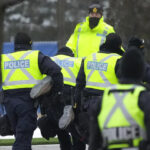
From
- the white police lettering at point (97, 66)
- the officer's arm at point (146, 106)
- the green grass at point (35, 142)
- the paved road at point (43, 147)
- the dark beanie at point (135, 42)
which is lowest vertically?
the green grass at point (35, 142)

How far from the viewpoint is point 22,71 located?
9828 millimetres

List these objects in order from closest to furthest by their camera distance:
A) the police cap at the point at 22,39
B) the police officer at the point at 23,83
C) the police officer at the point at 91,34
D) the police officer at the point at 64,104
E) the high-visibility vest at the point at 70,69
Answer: the police officer at the point at 23,83 → the police cap at the point at 22,39 → the police officer at the point at 64,104 → the high-visibility vest at the point at 70,69 → the police officer at the point at 91,34

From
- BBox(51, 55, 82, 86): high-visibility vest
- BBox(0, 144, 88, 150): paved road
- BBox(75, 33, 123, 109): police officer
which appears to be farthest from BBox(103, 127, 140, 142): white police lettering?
BBox(0, 144, 88, 150): paved road

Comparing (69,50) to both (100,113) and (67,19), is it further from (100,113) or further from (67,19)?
(67,19)

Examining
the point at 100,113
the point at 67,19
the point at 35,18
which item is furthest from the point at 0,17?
the point at 35,18

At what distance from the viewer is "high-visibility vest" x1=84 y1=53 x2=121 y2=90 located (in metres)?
9.40

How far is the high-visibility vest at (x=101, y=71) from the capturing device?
9.40 m

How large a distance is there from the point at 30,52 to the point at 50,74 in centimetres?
40

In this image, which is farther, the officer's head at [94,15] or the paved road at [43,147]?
the paved road at [43,147]

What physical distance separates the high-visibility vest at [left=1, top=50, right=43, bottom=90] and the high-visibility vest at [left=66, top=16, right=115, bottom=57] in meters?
1.80

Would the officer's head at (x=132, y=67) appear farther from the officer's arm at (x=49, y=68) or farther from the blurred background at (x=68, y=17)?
the blurred background at (x=68, y=17)

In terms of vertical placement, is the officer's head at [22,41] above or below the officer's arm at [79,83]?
above

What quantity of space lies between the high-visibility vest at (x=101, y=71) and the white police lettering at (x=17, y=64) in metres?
0.80

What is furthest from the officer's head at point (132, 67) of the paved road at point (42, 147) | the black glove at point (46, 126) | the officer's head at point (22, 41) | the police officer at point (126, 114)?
the paved road at point (42, 147)
